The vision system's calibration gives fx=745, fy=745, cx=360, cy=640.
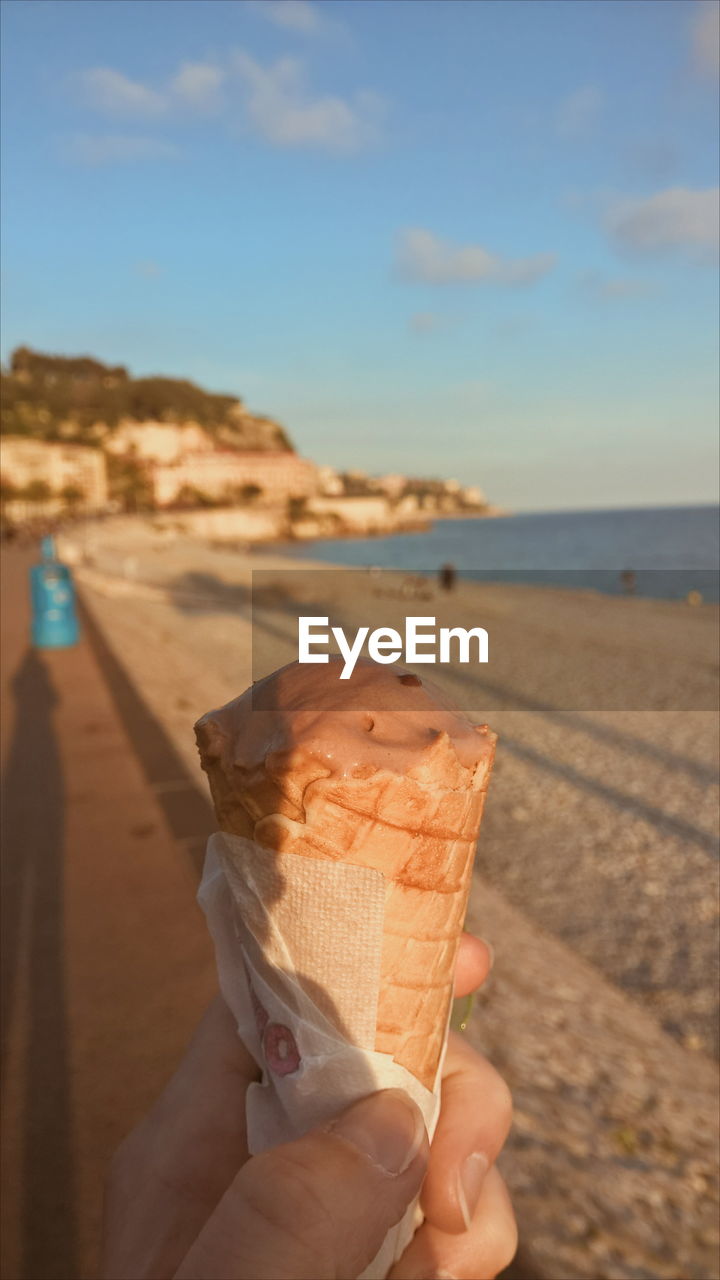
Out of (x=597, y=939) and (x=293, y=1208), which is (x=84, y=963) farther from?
(x=597, y=939)

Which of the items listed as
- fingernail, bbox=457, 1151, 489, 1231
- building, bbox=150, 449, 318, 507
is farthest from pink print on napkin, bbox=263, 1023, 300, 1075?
building, bbox=150, 449, 318, 507

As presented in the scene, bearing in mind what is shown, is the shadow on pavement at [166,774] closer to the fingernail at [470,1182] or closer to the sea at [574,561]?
the fingernail at [470,1182]

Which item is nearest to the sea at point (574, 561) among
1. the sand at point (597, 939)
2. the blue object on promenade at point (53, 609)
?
the sand at point (597, 939)

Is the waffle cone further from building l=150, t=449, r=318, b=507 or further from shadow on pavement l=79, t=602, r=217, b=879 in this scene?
building l=150, t=449, r=318, b=507

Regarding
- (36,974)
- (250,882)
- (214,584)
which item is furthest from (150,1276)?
(214,584)

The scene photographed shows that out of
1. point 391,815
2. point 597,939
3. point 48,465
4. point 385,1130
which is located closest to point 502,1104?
point 385,1130

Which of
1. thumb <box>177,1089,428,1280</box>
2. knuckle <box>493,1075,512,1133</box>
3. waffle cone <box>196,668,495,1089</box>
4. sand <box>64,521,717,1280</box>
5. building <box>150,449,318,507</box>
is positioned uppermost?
building <box>150,449,318,507</box>
